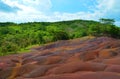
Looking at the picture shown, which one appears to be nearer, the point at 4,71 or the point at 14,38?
the point at 4,71

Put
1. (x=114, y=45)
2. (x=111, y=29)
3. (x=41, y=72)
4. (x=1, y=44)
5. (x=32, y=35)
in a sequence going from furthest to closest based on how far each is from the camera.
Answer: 1. (x=32, y=35)
2. (x=111, y=29)
3. (x=1, y=44)
4. (x=114, y=45)
5. (x=41, y=72)

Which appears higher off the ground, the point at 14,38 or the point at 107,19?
the point at 107,19

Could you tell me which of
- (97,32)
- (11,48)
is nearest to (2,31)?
(97,32)

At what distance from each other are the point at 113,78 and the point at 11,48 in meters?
71.5

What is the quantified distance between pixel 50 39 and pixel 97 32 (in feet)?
73.3

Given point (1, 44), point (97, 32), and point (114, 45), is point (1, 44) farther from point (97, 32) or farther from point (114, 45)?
point (114, 45)

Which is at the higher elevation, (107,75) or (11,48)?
(107,75)

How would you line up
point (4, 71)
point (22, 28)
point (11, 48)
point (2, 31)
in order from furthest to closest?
1. point (22, 28)
2. point (2, 31)
3. point (11, 48)
4. point (4, 71)

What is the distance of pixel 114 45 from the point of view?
192ft

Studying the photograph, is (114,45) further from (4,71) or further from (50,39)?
(50,39)

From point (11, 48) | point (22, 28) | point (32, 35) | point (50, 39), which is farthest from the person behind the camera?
point (22, 28)

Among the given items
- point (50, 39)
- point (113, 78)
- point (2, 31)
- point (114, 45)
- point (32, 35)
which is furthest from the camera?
point (2, 31)

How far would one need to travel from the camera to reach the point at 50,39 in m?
Result: 136

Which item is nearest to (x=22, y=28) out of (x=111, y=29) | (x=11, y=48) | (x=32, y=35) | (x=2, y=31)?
(x=2, y=31)
